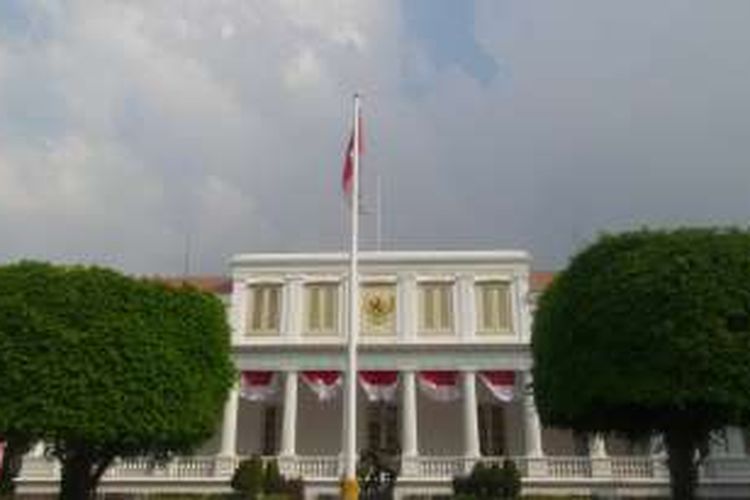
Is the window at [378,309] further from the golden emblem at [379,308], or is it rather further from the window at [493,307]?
the window at [493,307]

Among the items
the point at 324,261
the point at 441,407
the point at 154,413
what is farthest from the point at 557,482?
the point at 154,413

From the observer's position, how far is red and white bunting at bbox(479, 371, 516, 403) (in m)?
55.8

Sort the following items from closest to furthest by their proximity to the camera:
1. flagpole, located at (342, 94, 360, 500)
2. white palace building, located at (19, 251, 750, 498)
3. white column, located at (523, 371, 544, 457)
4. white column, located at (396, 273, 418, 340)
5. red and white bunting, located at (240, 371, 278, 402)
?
flagpole, located at (342, 94, 360, 500)
white palace building, located at (19, 251, 750, 498)
white column, located at (523, 371, 544, 457)
red and white bunting, located at (240, 371, 278, 402)
white column, located at (396, 273, 418, 340)

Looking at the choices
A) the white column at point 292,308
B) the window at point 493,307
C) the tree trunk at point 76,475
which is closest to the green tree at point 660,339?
the tree trunk at point 76,475

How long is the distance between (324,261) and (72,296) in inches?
920

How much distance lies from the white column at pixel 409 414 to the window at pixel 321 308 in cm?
487

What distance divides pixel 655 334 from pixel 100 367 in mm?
17778

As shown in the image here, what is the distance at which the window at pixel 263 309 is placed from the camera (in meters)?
59.8

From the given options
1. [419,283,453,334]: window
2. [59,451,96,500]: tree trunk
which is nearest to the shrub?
[59,451,96,500]: tree trunk

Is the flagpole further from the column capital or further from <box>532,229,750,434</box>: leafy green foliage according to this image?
the column capital

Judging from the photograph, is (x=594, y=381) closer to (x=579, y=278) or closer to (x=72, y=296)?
(x=579, y=278)

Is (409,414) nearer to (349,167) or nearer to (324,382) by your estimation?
(324,382)

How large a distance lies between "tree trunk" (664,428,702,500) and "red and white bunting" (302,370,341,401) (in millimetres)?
24561

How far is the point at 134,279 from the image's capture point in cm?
4019
